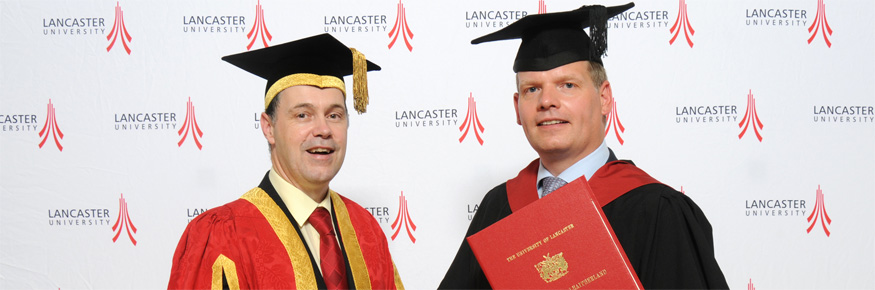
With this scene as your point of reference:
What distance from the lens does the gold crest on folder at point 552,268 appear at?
6.09 feet

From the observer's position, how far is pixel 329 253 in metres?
2.36

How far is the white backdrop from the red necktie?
3.83 ft

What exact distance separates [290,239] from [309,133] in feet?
1.21

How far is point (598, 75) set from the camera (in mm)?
2293

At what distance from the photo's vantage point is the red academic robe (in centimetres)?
214

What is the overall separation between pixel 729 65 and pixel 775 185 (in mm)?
691

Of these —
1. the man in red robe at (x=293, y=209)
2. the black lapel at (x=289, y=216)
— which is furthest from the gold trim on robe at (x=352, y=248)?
the black lapel at (x=289, y=216)

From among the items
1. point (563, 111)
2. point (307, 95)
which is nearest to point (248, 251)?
point (307, 95)

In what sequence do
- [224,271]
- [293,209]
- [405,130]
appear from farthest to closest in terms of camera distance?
[405,130]
[293,209]
[224,271]

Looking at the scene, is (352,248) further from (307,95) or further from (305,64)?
(305,64)

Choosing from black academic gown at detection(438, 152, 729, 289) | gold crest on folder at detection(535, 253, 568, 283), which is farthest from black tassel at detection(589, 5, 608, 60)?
gold crest on folder at detection(535, 253, 568, 283)

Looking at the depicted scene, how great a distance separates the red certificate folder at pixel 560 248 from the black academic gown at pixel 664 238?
19 centimetres

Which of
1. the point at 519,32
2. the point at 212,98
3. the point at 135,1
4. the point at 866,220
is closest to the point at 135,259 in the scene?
the point at 212,98

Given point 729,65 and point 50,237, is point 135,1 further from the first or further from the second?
point 729,65
